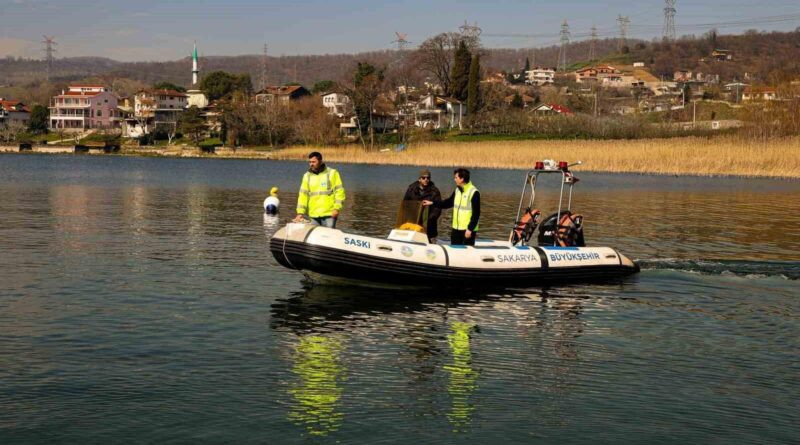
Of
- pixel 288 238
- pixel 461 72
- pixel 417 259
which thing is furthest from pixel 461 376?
pixel 461 72

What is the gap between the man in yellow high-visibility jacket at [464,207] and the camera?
52.3 feet

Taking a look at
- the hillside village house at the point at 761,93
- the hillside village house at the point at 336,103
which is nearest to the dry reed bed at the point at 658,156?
the hillside village house at the point at 761,93

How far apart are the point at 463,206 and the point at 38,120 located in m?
136

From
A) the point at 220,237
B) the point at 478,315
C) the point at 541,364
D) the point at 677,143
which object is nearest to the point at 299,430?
the point at 541,364

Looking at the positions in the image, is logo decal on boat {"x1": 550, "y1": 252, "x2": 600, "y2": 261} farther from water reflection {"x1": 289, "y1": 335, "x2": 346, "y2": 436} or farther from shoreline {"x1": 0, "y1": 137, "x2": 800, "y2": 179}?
shoreline {"x1": 0, "y1": 137, "x2": 800, "y2": 179}

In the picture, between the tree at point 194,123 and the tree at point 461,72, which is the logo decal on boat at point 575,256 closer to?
the tree at point 461,72

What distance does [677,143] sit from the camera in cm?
5812

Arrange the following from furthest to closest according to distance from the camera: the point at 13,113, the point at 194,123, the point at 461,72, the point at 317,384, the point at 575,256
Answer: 1. the point at 13,113
2. the point at 461,72
3. the point at 194,123
4. the point at 575,256
5. the point at 317,384

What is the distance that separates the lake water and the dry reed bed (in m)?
31.3

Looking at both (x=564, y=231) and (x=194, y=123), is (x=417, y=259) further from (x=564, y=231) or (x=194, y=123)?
(x=194, y=123)

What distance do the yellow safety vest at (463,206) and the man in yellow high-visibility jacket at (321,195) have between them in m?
2.07

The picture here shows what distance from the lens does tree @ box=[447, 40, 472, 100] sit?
115 m

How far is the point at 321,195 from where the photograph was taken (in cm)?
1608

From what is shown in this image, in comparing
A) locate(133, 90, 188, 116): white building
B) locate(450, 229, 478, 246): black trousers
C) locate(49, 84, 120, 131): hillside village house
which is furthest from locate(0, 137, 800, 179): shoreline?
locate(49, 84, 120, 131): hillside village house
